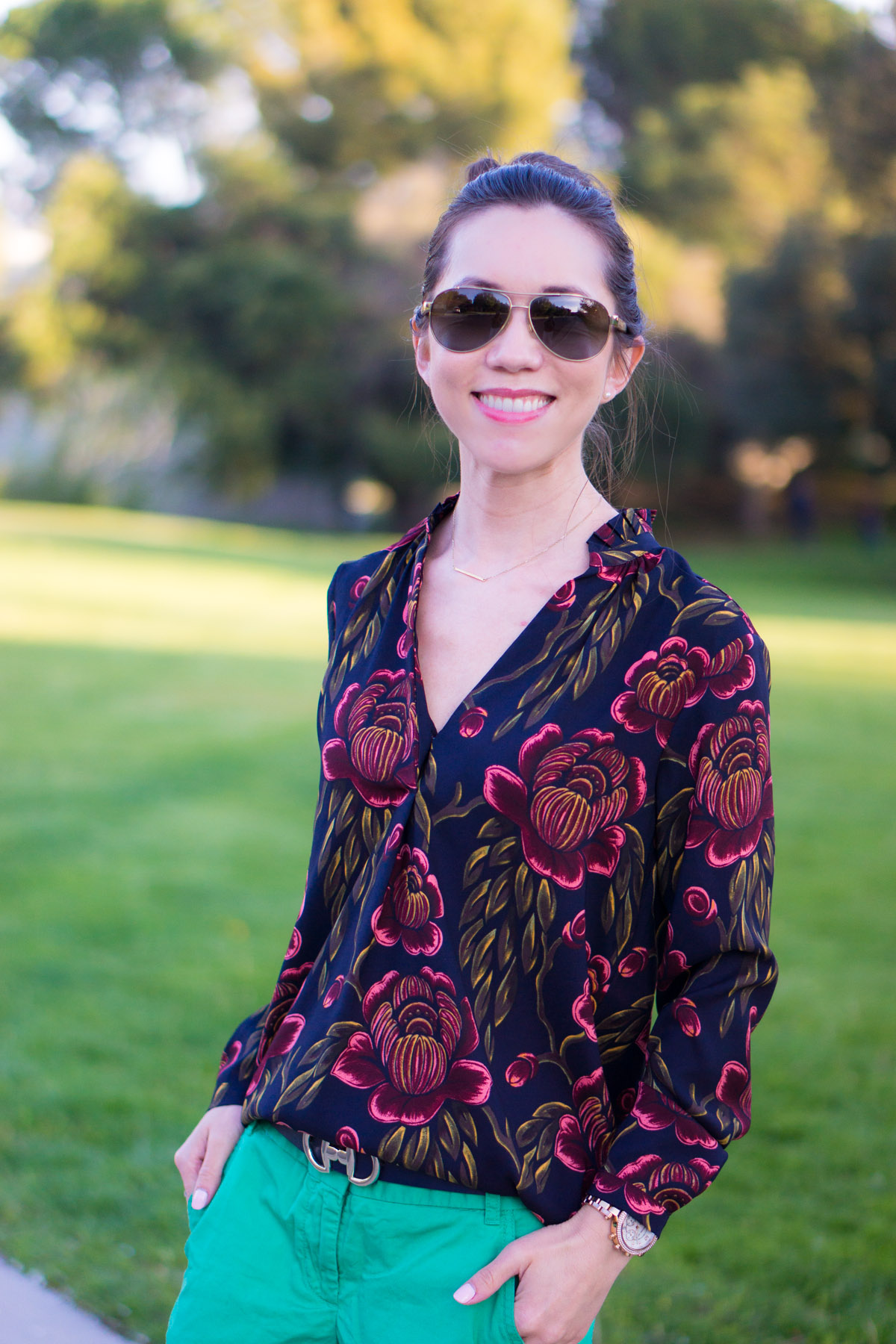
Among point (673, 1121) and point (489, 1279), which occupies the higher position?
point (673, 1121)

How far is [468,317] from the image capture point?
1.60 meters

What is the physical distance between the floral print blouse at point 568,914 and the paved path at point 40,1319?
149 centimetres

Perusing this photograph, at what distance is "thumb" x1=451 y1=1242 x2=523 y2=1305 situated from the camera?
4.64 ft

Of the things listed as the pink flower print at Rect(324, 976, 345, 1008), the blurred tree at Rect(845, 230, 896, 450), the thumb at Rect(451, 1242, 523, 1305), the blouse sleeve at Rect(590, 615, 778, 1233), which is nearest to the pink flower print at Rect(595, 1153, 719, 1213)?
A: the blouse sleeve at Rect(590, 615, 778, 1233)

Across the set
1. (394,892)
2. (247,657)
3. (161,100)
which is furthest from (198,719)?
(161,100)

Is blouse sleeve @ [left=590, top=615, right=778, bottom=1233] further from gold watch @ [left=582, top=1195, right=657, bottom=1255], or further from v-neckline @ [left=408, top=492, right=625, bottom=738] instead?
v-neckline @ [left=408, top=492, right=625, bottom=738]

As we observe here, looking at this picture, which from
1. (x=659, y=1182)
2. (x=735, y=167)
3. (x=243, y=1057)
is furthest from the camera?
(x=735, y=167)

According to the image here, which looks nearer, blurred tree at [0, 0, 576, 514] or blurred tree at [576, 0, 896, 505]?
blurred tree at [576, 0, 896, 505]

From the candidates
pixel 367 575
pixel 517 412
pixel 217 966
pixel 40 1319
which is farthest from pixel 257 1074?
pixel 217 966

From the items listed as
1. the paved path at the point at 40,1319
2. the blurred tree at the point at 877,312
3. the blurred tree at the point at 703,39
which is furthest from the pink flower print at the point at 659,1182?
the blurred tree at the point at 703,39

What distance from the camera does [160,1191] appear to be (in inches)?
138

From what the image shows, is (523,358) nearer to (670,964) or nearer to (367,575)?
(367,575)

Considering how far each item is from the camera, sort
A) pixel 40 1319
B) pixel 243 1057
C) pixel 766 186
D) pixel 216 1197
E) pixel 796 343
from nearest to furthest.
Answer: pixel 216 1197
pixel 243 1057
pixel 40 1319
pixel 796 343
pixel 766 186

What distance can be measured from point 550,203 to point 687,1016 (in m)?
1.02
